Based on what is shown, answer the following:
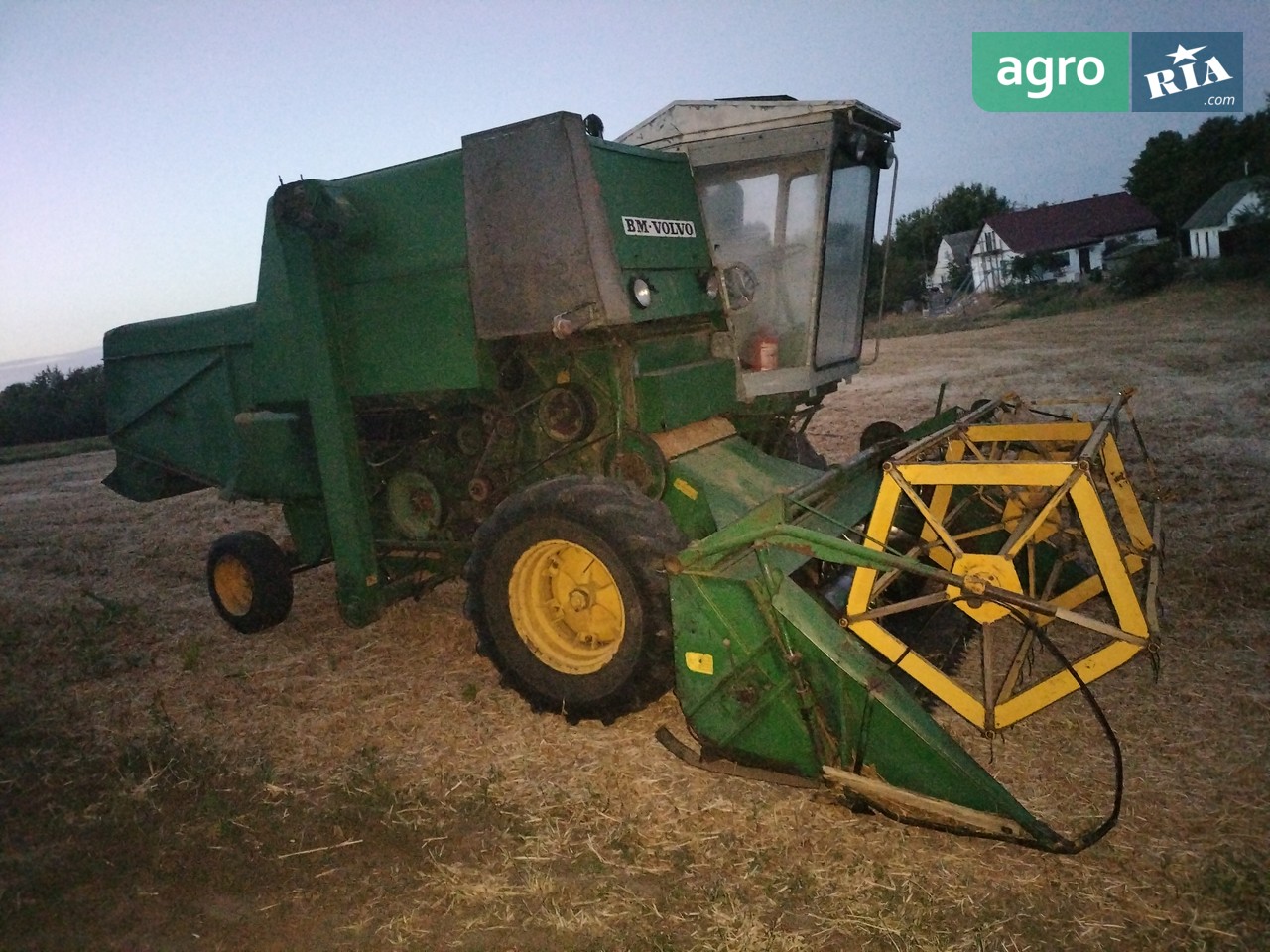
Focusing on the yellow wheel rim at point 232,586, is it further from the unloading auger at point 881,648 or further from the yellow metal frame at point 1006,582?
the yellow metal frame at point 1006,582

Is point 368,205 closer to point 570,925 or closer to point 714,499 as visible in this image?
point 714,499

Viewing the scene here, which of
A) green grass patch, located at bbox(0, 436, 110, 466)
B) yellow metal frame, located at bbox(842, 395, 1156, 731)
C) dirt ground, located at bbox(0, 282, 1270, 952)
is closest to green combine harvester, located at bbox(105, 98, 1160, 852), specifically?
yellow metal frame, located at bbox(842, 395, 1156, 731)

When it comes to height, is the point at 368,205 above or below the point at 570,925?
above

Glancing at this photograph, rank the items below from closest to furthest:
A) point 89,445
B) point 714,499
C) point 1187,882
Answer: point 1187,882, point 714,499, point 89,445

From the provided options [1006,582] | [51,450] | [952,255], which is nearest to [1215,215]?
[952,255]

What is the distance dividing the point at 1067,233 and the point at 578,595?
4782cm

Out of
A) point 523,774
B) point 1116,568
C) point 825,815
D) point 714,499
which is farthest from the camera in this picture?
point 714,499

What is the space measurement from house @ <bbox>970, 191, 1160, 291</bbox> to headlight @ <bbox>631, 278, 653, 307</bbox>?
133 ft

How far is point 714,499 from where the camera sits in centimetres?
434

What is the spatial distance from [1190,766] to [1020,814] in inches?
38.5

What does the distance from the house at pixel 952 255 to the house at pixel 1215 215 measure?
11.9 meters

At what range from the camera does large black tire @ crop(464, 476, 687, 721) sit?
352cm

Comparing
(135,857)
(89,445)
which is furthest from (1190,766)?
(89,445)

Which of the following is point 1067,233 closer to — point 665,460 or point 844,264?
point 844,264
